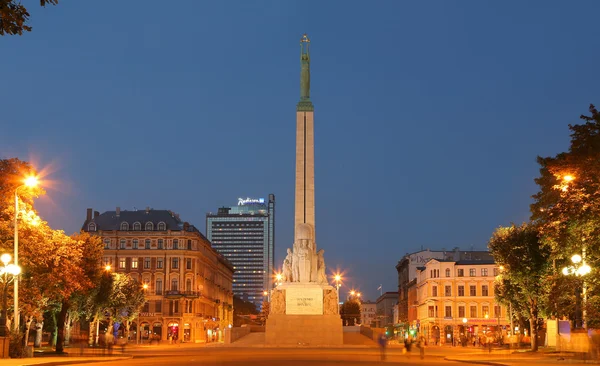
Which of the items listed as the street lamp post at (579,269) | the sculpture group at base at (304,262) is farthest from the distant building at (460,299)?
the street lamp post at (579,269)

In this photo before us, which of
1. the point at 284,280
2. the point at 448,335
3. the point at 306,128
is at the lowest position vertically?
the point at 448,335

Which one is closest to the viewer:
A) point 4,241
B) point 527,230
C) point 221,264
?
point 4,241

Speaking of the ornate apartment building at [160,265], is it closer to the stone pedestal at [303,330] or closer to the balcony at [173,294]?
the balcony at [173,294]

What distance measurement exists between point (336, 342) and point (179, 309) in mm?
55728

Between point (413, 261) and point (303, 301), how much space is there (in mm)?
86996

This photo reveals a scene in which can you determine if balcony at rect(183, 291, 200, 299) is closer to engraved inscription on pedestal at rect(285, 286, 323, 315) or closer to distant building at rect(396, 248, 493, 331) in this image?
distant building at rect(396, 248, 493, 331)

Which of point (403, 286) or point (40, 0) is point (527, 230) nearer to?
point (40, 0)

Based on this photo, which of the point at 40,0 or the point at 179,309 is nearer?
the point at 40,0

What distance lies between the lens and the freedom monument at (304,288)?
6500 centimetres

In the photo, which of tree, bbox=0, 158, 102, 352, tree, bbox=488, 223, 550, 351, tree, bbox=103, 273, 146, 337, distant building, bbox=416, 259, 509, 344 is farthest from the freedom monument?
distant building, bbox=416, 259, 509, 344

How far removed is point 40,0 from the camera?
13.5 m

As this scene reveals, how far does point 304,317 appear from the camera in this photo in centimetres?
6556

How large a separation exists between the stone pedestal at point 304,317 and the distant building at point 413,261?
67.3 m

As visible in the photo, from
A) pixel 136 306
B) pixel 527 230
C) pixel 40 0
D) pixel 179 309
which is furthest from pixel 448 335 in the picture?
pixel 40 0
